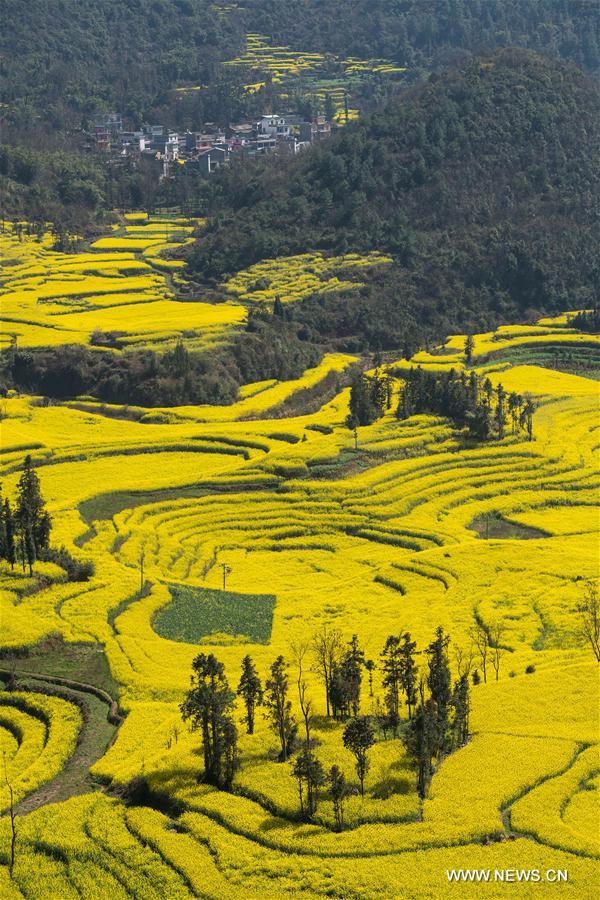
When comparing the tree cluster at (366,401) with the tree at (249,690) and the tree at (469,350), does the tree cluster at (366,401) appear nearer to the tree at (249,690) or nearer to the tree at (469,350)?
the tree at (469,350)

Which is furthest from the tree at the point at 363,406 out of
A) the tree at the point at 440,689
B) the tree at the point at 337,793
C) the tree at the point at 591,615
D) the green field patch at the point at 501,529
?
the tree at the point at 337,793

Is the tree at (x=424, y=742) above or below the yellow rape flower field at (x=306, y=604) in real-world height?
above

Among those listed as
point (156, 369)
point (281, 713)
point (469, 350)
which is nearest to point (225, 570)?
point (281, 713)

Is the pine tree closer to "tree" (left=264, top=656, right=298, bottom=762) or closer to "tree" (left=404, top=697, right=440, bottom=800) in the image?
"tree" (left=264, top=656, right=298, bottom=762)

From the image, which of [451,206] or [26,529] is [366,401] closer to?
[26,529]

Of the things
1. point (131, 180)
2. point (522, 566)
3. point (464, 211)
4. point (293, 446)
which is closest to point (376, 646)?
point (522, 566)
